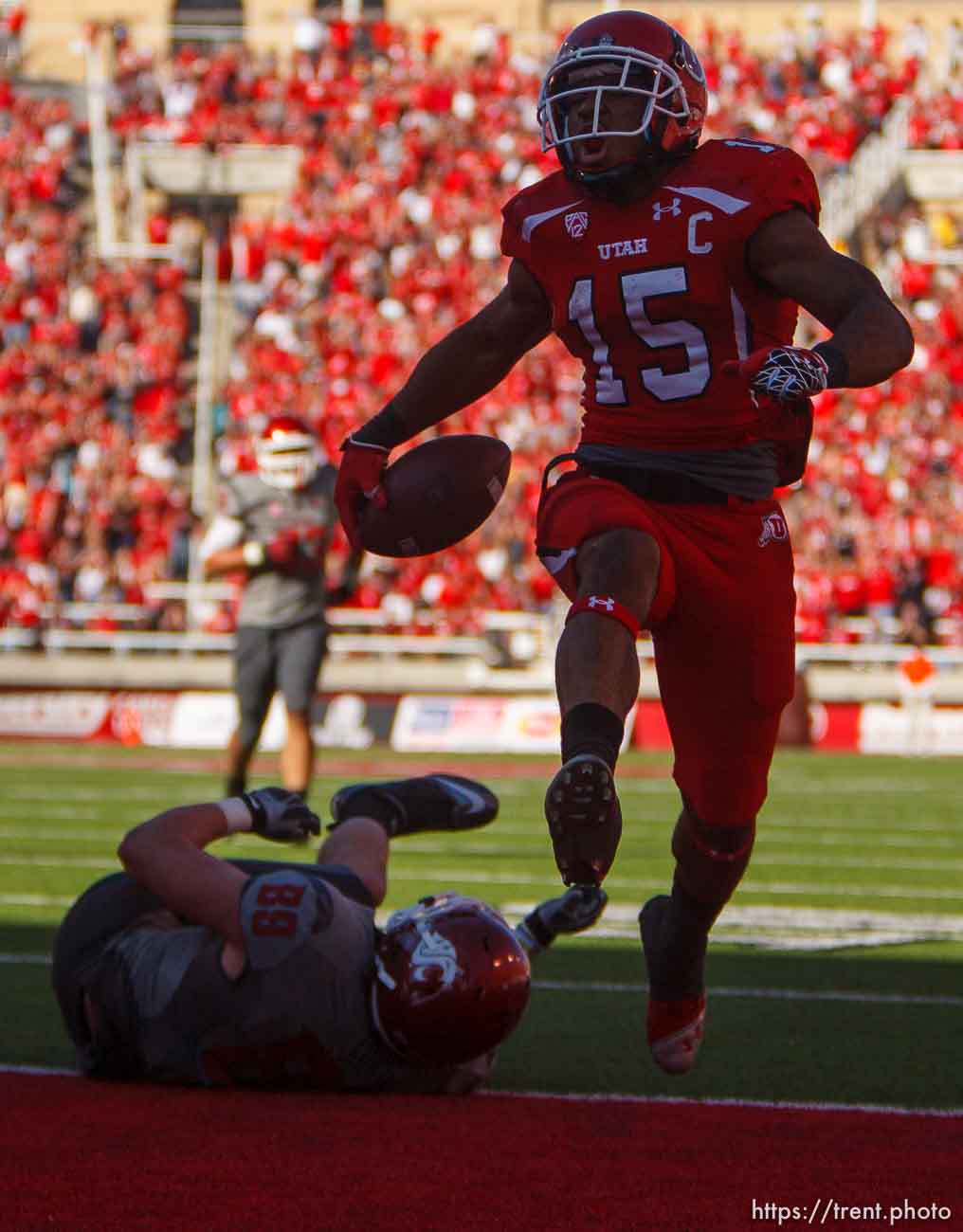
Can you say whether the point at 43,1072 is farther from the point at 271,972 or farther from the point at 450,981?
the point at 450,981

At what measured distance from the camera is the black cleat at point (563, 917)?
456 centimetres

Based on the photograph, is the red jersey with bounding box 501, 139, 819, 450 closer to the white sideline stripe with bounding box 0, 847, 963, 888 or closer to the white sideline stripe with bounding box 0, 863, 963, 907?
the white sideline stripe with bounding box 0, 863, 963, 907

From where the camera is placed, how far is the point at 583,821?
134 inches

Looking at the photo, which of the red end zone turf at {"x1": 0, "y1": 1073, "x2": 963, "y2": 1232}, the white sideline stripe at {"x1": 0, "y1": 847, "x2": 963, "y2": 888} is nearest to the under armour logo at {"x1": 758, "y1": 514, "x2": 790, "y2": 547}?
the red end zone turf at {"x1": 0, "y1": 1073, "x2": 963, "y2": 1232}

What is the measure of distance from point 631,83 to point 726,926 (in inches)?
130

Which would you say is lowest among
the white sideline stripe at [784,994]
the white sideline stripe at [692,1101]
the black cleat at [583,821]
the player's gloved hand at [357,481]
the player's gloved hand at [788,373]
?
the white sideline stripe at [784,994]

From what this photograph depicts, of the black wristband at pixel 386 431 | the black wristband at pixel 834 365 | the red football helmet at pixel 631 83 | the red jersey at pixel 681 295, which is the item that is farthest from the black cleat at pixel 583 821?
the red football helmet at pixel 631 83

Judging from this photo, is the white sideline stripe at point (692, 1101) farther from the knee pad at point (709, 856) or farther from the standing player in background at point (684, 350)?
the knee pad at point (709, 856)

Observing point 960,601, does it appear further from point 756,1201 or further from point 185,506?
point 756,1201

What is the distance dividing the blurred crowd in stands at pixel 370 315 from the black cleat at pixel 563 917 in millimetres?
13810

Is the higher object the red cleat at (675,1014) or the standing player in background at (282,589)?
the standing player in background at (282,589)

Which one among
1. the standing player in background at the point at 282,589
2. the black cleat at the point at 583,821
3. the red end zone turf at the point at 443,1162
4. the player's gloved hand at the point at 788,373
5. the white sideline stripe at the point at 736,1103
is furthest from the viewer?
the standing player in background at the point at 282,589

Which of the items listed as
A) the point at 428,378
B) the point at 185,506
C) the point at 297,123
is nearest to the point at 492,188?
the point at 297,123

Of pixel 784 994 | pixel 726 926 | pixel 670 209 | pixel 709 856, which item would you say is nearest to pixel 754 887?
pixel 726 926
